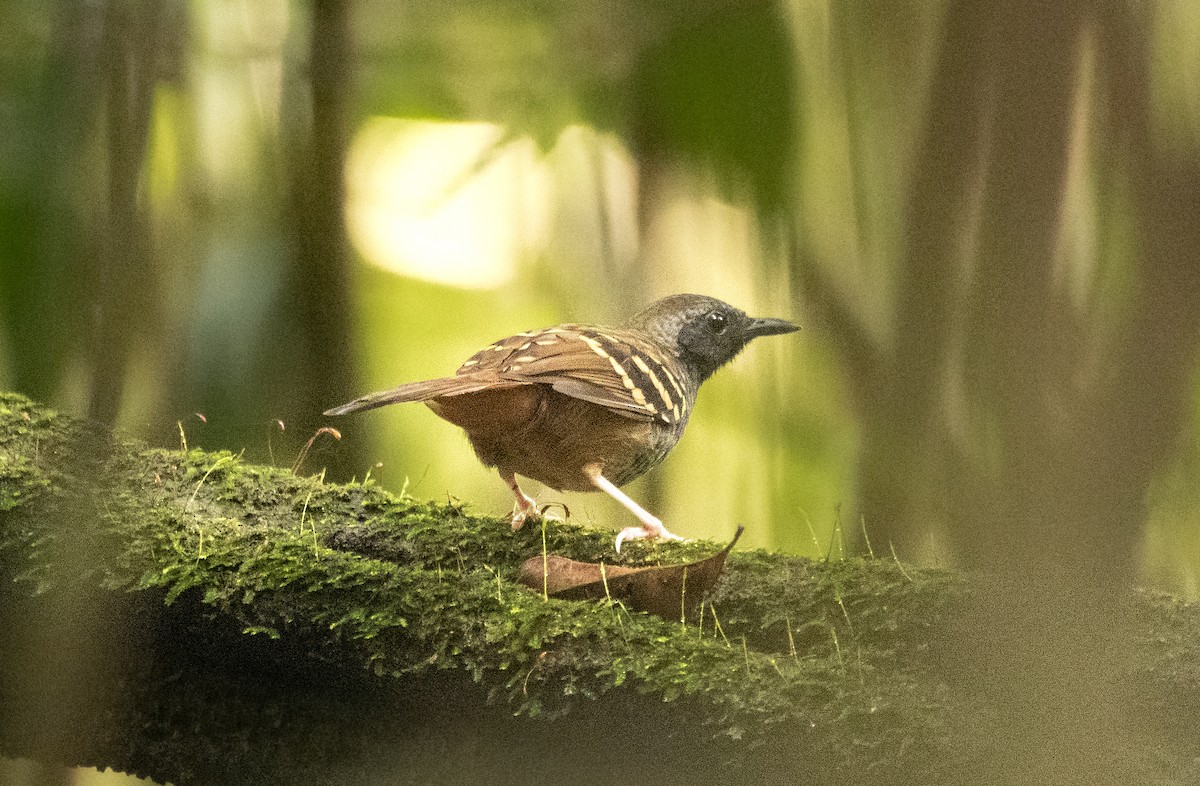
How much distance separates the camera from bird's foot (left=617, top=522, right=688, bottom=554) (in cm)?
136

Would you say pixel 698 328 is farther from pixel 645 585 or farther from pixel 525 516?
pixel 645 585

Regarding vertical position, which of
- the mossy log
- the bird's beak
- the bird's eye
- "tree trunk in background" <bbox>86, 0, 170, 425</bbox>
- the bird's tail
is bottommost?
the mossy log

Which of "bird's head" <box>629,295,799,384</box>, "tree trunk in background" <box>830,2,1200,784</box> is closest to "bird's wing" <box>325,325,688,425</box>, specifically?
"bird's head" <box>629,295,799,384</box>

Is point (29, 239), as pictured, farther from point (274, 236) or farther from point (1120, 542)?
point (1120, 542)

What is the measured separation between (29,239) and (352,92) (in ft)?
1.74

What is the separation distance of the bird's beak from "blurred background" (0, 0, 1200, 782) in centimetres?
2

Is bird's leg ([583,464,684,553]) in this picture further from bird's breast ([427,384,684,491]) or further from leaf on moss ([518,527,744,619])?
leaf on moss ([518,527,744,619])

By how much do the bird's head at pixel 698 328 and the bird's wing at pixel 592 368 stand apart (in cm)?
13

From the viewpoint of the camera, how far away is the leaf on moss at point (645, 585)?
1083 millimetres

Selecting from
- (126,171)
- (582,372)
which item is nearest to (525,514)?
(582,372)

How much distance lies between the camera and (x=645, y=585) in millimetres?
1090

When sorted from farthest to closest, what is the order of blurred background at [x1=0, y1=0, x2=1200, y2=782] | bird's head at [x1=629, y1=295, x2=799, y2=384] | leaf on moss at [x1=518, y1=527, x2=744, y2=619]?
1. bird's head at [x1=629, y1=295, x2=799, y2=384]
2. leaf on moss at [x1=518, y1=527, x2=744, y2=619]
3. blurred background at [x1=0, y1=0, x2=1200, y2=782]

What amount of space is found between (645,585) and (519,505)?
552mm

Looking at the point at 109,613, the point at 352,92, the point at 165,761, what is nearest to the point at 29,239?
the point at 352,92
